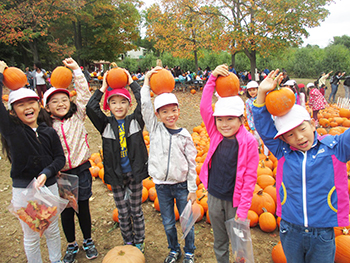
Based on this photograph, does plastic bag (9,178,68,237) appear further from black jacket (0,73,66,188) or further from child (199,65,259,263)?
child (199,65,259,263)

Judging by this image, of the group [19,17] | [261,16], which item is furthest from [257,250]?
[19,17]

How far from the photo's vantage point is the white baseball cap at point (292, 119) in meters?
1.90

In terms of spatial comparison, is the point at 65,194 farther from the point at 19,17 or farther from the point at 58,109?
the point at 19,17

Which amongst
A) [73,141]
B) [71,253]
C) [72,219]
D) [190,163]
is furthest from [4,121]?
[190,163]

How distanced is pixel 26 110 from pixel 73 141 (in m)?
0.62

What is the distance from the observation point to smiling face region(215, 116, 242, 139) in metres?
2.31

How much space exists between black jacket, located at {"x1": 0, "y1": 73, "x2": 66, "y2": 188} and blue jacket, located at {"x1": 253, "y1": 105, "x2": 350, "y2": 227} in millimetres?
2376

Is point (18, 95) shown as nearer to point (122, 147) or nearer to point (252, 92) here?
point (122, 147)

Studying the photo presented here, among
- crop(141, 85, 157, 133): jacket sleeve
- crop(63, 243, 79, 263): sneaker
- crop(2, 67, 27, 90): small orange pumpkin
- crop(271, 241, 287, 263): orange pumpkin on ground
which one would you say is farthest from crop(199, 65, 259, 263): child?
crop(2, 67, 27, 90): small orange pumpkin

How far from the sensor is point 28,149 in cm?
248

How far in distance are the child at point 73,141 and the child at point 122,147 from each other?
0.95 feet

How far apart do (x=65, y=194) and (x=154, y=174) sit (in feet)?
3.62

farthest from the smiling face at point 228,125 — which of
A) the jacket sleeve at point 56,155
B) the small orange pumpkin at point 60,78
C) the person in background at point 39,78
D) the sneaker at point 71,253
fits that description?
the person in background at point 39,78

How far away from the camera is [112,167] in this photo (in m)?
2.84
